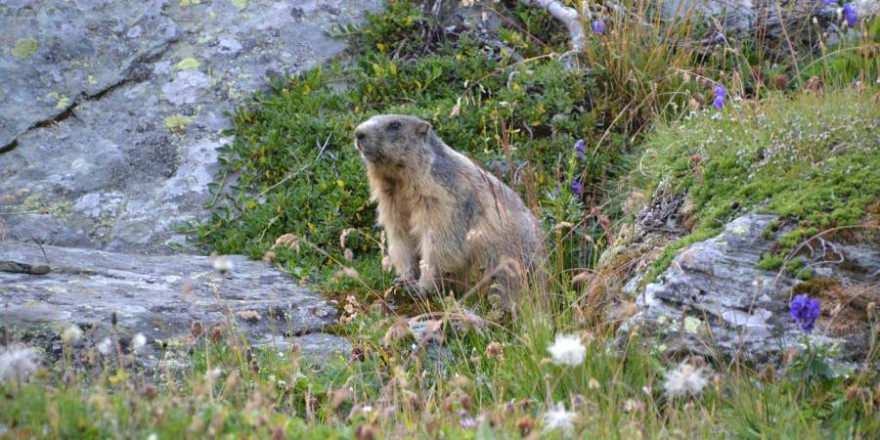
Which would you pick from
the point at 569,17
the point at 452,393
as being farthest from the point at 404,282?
the point at 569,17

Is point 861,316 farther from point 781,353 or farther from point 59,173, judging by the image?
point 59,173

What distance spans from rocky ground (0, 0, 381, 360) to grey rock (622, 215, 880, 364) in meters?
2.30

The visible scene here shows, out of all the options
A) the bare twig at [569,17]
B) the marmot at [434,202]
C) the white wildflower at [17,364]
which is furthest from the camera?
the bare twig at [569,17]

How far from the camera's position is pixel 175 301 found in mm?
6406

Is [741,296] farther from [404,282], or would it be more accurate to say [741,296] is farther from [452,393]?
[404,282]

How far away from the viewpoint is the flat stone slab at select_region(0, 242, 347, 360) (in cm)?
574

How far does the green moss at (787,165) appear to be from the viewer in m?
5.75

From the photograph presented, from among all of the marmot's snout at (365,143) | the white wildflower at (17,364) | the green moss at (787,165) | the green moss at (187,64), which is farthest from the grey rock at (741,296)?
the green moss at (187,64)

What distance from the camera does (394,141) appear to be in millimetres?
7562

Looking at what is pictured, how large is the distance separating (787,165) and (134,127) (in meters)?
5.81

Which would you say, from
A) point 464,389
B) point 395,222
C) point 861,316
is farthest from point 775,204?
point 395,222

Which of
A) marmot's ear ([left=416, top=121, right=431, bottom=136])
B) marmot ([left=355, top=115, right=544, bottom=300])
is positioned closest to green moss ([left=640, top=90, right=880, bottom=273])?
marmot ([left=355, top=115, right=544, bottom=300])

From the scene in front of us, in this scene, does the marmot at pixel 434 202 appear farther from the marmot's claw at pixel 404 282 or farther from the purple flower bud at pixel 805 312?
the purple flower bud at pixel 805 312

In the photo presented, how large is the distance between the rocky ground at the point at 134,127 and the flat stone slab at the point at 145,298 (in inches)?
1.0
